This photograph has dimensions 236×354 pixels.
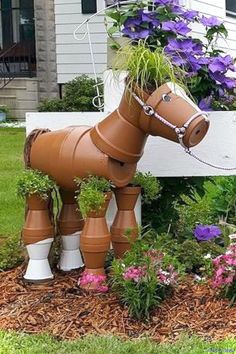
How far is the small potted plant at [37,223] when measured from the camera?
3.41 meters

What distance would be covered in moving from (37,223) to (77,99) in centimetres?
725

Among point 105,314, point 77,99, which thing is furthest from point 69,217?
point 77,99

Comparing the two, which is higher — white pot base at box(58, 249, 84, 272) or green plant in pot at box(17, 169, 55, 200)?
green plant in pot at box(17, 169, 55, 200)

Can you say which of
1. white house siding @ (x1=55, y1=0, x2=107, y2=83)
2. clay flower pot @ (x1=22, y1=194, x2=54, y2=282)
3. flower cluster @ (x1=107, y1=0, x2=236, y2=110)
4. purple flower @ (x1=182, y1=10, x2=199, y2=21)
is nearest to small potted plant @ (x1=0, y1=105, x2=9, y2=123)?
white house siding @ (x1=55, y1=0, x2=107, y2=83)

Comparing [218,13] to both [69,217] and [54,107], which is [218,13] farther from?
[69,217]

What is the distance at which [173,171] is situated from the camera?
3953 millimetres

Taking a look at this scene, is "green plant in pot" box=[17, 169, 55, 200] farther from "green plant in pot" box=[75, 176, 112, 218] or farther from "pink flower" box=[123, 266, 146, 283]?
"pink flower" box=[123, 266, 146, 283]

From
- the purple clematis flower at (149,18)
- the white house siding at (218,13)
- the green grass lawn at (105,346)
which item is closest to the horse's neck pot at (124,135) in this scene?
the purple clematis flower at (149,18)

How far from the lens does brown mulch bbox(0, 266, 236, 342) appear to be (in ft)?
9.76

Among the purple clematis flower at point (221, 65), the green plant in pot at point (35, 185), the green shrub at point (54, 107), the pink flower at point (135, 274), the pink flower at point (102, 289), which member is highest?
the purple clematis flower at point (221, 65)

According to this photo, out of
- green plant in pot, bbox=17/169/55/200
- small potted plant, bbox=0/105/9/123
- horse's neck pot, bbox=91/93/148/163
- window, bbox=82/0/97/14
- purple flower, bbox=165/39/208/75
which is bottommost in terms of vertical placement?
small potted plant, bbox=0/105/9/123

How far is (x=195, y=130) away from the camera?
3072 mm

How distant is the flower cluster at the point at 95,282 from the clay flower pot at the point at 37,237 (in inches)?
11.1

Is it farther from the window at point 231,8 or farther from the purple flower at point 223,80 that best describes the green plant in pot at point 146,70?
the window at point 231,8
